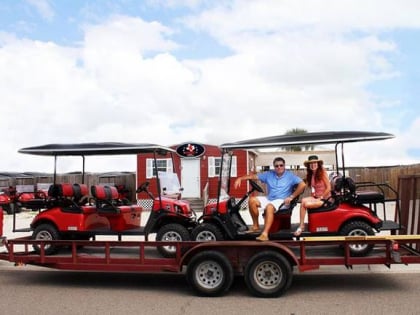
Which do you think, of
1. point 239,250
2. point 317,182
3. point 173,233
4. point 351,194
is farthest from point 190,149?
point 239,250

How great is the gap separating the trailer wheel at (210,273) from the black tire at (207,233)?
0.72 metres

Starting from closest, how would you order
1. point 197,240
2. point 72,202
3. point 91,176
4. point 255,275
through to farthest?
1. point 255,275
2. point 197,240
3. point 72,202
4. point 91,176

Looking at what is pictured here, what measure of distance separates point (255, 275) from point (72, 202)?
3.87 meters

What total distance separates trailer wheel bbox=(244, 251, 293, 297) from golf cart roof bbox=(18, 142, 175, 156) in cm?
274

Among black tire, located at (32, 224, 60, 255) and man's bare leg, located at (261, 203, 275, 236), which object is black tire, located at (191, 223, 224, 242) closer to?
man's bare leg, located at (261, 203, 275, 236)

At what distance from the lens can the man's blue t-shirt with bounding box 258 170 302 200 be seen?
323 inches

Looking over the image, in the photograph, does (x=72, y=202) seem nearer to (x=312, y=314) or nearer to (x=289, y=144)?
(x=289, y=144)

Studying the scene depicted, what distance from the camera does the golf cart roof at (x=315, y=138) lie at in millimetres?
7805

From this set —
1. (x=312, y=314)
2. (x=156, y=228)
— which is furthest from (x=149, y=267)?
(x=312, y=314)

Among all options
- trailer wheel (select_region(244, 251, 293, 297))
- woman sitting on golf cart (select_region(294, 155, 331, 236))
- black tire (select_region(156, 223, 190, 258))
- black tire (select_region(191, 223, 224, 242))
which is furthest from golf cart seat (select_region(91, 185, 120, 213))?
woman sitting on golf cart (select_region(294, 155, 331, 236))

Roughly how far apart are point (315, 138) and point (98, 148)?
3.63m

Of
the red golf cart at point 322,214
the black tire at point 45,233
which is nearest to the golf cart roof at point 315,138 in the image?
the red golf cart at point 322,214

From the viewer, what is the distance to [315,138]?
7867 millimetres

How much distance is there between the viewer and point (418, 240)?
7.43m
